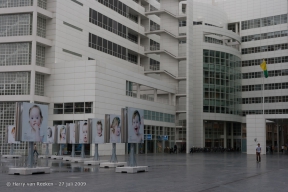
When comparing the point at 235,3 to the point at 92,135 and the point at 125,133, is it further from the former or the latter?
the point at 125,133

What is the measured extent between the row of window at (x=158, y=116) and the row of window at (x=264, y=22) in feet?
135

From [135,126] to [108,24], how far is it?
44086 mm

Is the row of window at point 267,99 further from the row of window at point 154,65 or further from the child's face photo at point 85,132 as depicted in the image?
the child's face photo at point 85,132

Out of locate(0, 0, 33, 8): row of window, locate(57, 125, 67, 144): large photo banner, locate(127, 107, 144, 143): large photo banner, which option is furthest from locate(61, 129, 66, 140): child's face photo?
locate(0, 0, 33, 8): row of window

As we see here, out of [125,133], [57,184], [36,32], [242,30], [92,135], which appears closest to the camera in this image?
[57,184]

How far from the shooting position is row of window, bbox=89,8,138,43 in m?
64.3

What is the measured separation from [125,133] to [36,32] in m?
34.8

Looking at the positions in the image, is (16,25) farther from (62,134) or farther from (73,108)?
(62,134)

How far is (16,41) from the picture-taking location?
56.1 meters

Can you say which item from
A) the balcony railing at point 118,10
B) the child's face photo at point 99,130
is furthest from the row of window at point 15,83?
the child's face photo at point 99,130

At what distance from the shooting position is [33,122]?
2406 centimetres

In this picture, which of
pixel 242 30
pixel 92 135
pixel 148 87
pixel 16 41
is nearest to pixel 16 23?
pixel 16 41

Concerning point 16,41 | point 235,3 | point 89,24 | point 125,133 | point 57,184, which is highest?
point 235,3

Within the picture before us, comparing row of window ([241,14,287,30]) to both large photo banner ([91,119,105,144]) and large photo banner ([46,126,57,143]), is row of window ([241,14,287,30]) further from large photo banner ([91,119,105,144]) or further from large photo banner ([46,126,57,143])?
large photo banner ([91,119,105,144])
